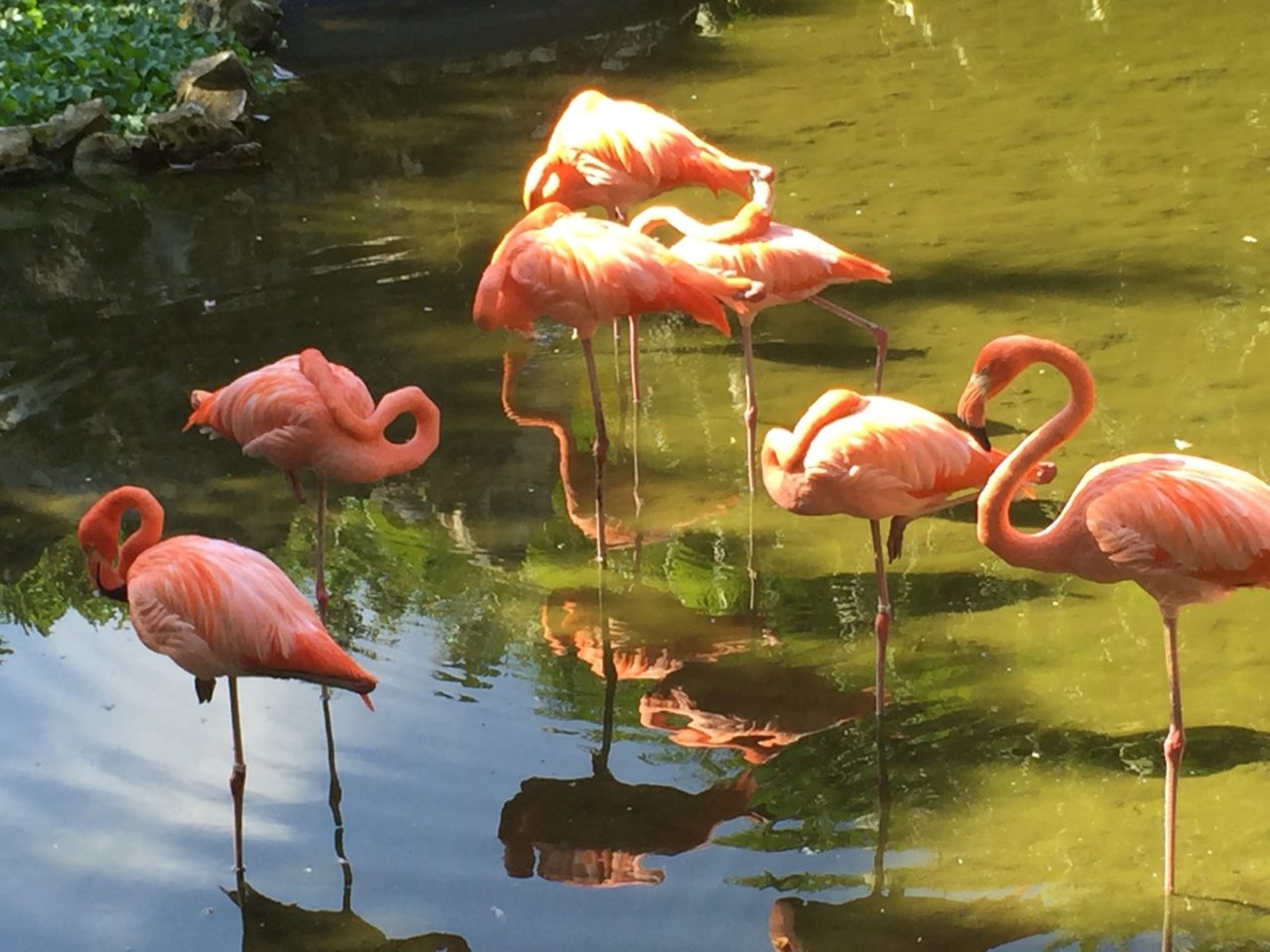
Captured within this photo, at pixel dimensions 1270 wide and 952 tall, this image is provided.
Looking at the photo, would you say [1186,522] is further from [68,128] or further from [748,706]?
[68,128]

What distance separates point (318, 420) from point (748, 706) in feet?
3.89

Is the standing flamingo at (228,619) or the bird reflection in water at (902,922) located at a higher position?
the standing flamingo at (228,619)

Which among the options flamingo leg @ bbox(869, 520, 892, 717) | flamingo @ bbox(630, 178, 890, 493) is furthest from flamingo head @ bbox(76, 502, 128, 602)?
flamingo @ bbox(630, 178, 890, 493)

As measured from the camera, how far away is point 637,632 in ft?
14.1

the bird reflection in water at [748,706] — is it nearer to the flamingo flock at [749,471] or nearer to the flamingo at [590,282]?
the flamingo flock at [749,471]

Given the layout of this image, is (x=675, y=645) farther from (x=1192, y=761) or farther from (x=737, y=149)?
(x=737, y=149)

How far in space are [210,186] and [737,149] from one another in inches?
91.3

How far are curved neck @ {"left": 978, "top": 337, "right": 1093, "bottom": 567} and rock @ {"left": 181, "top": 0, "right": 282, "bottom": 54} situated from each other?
697cm

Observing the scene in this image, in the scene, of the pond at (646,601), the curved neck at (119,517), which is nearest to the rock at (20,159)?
the pond at (646,601)

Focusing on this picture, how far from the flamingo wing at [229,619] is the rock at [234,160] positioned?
15.3 ft

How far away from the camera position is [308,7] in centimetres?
1027

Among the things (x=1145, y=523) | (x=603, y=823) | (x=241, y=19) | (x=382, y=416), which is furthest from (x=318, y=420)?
(x=241, y=19)

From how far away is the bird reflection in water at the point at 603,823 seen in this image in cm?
342

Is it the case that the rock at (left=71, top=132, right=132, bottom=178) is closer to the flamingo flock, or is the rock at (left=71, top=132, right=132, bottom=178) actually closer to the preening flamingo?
the preening flamingo
